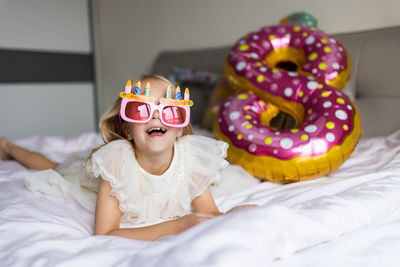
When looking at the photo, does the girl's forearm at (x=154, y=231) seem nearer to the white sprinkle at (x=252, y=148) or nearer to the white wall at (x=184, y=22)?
the white sprinkle at (x=252, y=148)

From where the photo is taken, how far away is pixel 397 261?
646mm

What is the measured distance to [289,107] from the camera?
1.37 meters

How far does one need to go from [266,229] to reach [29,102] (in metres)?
2.73

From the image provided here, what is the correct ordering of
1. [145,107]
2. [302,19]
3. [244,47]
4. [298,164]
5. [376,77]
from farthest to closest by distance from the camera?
[302,19]
[376,77]
[244,47]
[298,164]
[145,107]

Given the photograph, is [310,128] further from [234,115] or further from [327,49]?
[327,49]

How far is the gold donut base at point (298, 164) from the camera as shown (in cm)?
116

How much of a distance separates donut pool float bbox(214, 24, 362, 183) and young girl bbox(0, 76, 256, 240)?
0.68ft

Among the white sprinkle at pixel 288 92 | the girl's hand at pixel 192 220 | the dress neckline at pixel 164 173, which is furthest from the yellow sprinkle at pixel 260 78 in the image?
the girl's hand at pixel 192 220

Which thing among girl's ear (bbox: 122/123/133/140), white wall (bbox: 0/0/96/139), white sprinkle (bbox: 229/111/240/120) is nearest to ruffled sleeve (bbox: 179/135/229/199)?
girl's ear (bbox: 122/123/133/140)

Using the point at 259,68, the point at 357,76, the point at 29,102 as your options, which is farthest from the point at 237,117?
the point at 29,102

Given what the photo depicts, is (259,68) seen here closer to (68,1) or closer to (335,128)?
(335,128)

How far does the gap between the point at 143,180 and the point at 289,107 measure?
0.64m

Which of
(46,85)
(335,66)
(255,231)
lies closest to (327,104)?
(335,66)

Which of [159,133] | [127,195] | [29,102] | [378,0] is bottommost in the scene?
[29,102]
